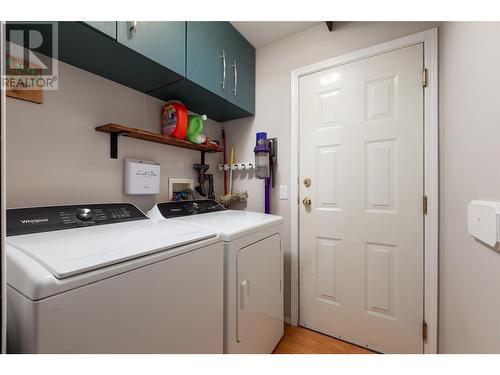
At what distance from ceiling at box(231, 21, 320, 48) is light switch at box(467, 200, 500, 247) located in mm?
1751

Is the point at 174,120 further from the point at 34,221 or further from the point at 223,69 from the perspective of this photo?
the point at 34,221

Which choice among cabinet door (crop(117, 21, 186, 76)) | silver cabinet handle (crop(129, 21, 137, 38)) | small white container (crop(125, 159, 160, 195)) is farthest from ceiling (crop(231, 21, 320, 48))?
small white container (crop(125, 159, 160, 195))

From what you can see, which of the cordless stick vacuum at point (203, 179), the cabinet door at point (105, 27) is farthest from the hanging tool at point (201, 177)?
the cabinet door at point (105, 27)

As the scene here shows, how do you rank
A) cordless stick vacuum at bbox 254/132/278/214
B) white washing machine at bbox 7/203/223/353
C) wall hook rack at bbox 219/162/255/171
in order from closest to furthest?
white washing machine at bbox 7/203/223/353, cordless stick vacuum at bbox 254/132/278/214, wall hook rack at bbox 219/162/255/171

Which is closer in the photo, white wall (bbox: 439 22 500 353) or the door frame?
white wall (bbox: 439 22 500 353)

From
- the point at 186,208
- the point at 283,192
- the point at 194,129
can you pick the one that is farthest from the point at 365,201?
the point at 194,129

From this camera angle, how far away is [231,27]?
1.74m

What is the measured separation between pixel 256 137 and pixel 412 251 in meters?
1.45

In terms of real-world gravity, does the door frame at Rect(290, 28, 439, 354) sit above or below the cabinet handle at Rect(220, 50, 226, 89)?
below

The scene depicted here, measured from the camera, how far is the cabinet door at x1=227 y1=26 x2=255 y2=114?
1748 mm

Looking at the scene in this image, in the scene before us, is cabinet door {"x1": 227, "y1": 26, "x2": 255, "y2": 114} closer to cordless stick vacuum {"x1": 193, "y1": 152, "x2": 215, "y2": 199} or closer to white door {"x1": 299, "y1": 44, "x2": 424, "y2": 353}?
white door {"x1": 299, "y1": 44, "x2": 424, "y2": 353}
